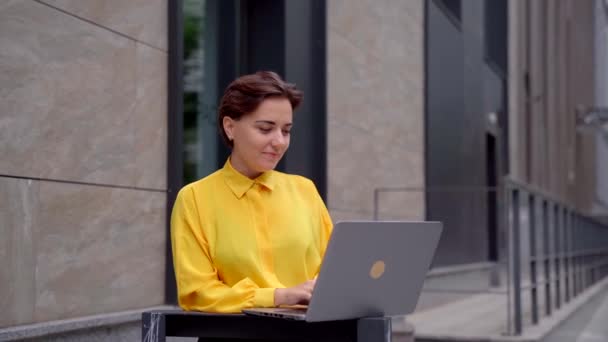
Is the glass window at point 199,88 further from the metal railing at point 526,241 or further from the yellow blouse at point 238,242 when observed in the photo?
the yellow blouse at point 238,242

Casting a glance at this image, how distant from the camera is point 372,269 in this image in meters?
2.87

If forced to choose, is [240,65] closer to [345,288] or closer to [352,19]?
[352,19]

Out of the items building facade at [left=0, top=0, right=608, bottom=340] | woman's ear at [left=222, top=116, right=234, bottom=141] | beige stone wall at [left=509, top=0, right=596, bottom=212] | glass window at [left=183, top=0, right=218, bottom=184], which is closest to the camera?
woman's ear at [left=222, top=116, right=234, bottom=141]

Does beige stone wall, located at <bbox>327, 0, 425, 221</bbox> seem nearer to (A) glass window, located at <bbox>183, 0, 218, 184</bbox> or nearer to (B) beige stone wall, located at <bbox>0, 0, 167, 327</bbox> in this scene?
(A) glass window, located at <bbox>183, 0, 218, 184</bbox>

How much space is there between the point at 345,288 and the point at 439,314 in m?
9.70

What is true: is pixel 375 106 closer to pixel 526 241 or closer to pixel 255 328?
pixel 526 241

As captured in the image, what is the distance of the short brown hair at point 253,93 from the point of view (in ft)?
9.98

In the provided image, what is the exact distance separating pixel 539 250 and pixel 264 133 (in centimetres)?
1012

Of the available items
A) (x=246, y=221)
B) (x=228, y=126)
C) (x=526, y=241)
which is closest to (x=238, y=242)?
(x=246, y=221)

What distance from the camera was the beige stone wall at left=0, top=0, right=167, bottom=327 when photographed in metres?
4.95

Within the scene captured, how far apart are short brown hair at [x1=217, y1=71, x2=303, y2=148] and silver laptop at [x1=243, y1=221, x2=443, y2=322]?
520 millimetres

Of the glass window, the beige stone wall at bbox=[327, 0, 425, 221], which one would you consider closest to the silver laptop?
the glass window

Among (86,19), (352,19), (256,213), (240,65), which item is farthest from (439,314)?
A: (256,213)

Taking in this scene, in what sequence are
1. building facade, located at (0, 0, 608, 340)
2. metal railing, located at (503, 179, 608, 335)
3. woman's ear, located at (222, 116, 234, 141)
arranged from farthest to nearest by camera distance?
metal railing, located at (503, 179, 608, 335) < building facade, located at (0, 0, 608, 340) < woman's ear, located at (222, 116, 234, 141)
